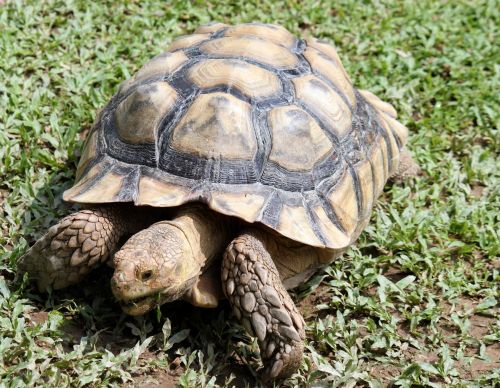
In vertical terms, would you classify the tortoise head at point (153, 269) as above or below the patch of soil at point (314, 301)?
above

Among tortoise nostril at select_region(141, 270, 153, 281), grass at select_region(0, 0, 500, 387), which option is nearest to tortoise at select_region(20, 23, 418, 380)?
tortoise nostril at select_region(141, 270, 153, 281)

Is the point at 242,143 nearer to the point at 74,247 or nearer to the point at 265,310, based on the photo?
the point at 265,310

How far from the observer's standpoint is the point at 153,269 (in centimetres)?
329

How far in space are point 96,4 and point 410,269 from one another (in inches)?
144

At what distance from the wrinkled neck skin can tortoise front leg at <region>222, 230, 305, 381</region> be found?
18 centimetres

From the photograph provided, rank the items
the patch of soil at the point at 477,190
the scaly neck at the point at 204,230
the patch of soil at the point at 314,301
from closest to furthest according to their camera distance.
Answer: the scaly neck at the point at 204,230 → the patch of soil at the point at 314,301 → the patch of soil at the point at 477,190

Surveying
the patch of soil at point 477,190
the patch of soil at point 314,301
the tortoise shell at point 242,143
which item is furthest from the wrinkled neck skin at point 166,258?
the patch of soil at point 477,190

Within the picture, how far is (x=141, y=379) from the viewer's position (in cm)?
348

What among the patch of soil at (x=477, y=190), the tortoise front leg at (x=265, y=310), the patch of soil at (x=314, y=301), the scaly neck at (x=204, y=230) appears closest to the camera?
the tortoise front leg at (x=265, y=310)

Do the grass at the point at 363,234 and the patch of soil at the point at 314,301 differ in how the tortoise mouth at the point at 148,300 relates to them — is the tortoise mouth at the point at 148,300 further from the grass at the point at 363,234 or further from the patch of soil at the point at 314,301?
the patch of soil at the point at 314,301

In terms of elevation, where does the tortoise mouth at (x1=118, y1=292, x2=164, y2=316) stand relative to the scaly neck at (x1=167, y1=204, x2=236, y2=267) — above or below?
below

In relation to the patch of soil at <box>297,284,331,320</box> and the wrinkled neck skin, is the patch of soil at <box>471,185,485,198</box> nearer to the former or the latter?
the patch of soil at <box>297,284,331,320</box>

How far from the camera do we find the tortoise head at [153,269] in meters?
3.26

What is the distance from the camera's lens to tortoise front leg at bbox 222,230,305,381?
3477mm
